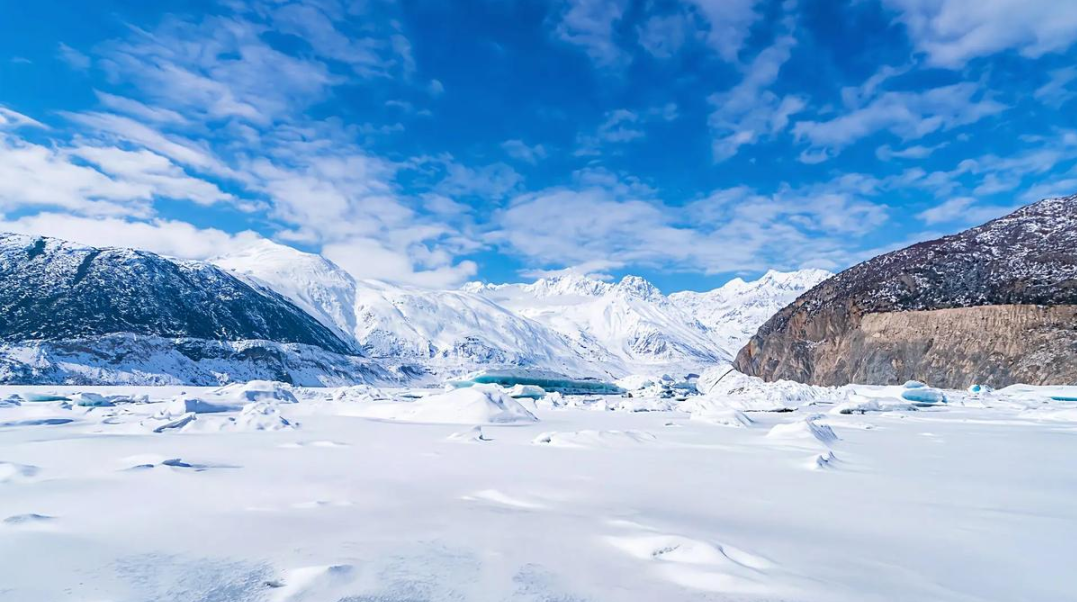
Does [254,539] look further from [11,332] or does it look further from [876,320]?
[11,332]

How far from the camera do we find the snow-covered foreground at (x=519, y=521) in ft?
11.8

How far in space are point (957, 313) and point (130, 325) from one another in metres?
113

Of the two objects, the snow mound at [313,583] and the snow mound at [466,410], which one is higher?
the snow mound at [466,410]

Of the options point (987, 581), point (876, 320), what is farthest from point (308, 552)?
point (876, 320)

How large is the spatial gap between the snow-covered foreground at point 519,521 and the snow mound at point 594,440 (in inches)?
2.6

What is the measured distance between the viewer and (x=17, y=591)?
320cm

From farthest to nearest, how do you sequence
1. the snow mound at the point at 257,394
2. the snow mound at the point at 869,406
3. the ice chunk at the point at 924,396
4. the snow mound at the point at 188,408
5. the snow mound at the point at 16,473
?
1. the ice chunk at the point at 924,396
2. the snow mound at the point at 869,406
3. the snow mound at the point at 257,394
4. the snow mound at the point at 188,408
5. the snow mound at the point at 16,473

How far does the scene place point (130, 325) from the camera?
3538 inches

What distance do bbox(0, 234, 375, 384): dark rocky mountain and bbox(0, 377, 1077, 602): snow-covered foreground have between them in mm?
79196

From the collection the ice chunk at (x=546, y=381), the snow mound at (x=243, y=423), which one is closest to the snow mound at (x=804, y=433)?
the snow mound at (x=243, y=423)

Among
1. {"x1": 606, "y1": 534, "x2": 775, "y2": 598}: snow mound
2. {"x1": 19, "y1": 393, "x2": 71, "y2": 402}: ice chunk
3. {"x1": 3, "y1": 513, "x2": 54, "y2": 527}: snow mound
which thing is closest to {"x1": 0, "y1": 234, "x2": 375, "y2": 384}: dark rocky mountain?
{"x1": 19, "y1": 393, "x2": 71, "y2": 402}: ice chunk

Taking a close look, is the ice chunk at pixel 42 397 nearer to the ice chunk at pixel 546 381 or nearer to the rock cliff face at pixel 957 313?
the ice chunk at pixel 546 381

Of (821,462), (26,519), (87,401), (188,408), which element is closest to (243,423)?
(188,408)

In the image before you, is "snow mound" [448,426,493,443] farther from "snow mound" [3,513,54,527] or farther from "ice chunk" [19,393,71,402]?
"ice chunk" [19,393,71,402]
